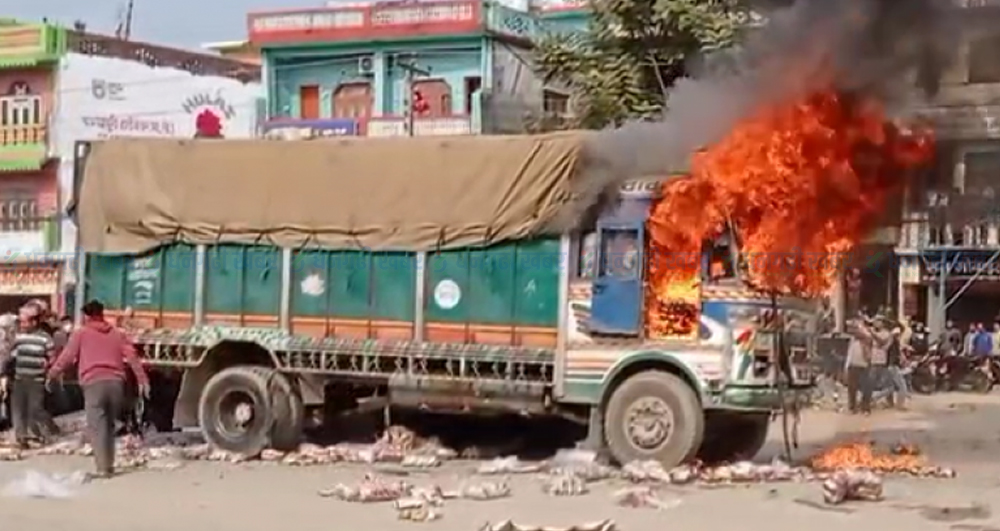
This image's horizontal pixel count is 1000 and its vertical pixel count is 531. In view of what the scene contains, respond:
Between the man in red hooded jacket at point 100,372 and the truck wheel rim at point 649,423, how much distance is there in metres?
4.57

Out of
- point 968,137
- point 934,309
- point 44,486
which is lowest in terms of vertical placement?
point 44,486

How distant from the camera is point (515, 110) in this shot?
36.5m

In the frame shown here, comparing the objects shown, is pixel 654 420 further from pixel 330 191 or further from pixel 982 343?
pixel 982 343

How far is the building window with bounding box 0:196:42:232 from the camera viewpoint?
41.7 m

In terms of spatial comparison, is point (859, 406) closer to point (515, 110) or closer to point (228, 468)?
point (228, 468)

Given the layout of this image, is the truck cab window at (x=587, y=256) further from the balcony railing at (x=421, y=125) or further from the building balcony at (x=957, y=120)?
the balcony railing at (x=421, y=125)

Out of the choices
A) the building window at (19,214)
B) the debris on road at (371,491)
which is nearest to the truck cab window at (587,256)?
the debris on road at (371,491)

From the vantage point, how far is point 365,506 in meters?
12.3

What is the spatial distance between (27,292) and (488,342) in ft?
98.3

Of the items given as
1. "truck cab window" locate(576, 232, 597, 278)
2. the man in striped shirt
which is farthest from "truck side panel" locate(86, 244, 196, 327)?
"truck cab window" locate(576, 232, 597, 278)

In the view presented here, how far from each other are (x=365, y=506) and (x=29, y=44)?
32.1 metres

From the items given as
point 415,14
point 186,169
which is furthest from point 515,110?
point 186,169

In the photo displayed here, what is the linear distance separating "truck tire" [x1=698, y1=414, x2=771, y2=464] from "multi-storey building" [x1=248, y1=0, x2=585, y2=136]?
2040cm

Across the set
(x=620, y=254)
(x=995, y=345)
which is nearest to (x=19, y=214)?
(x=995, y=345)
